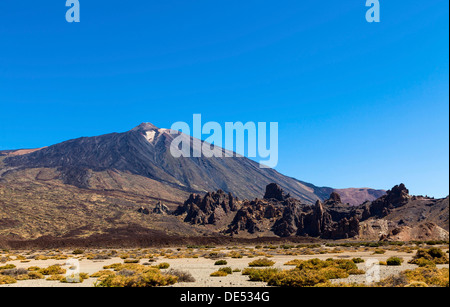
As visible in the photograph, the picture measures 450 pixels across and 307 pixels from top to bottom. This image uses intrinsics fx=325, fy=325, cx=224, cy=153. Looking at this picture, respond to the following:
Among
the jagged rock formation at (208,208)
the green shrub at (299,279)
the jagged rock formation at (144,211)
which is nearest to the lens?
the green shrub at (299,279)

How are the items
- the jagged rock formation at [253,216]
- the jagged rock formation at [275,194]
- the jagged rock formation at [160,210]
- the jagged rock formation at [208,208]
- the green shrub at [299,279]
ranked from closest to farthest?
the green shrub at [299,279]
the jagged rock formation at [253,216]
the jagged rock formation at [208,208]
the jagged rock formation at [160,210]
the jagged rock formation at [275,194]

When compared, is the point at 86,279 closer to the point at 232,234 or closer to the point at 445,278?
the point at 445,278

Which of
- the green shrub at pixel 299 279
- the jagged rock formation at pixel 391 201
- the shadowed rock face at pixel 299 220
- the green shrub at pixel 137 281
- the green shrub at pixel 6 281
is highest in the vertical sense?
the jagged rock formation at pixel 391 201

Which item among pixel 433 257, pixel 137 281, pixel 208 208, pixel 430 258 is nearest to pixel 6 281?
pixel 137 281

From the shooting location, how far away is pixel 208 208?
14800 cm

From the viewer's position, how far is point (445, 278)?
51.9 feet

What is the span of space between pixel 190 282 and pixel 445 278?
13512 millimetres

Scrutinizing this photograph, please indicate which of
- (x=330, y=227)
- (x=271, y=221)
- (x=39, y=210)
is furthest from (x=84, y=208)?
(x=330, y=227)

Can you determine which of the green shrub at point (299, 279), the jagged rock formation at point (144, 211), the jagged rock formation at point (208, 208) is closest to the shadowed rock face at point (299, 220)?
the jagged rock formation at point (208, 208)

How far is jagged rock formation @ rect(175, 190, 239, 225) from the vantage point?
140163 mm

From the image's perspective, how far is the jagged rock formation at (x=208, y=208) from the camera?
460 ft

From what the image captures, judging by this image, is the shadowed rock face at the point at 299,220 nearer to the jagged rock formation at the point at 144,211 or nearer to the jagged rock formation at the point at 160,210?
the jagged rock formation at the point at 160,210

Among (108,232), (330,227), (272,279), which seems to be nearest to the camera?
(272,279)
